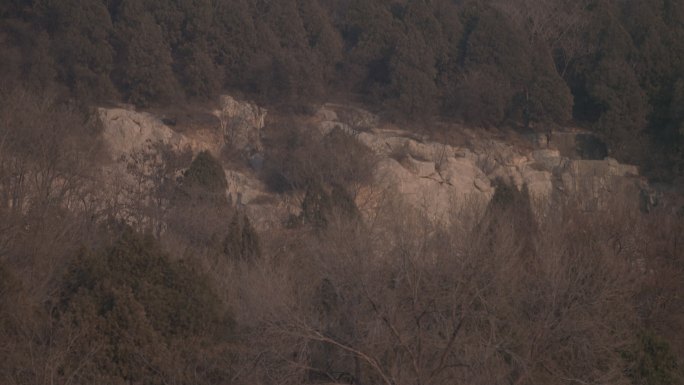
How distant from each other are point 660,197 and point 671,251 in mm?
8252

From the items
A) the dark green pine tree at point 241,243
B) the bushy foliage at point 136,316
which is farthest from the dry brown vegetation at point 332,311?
the dark green pine tree at point 241,243

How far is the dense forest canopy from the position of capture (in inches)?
1108

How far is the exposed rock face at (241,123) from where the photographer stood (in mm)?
28297

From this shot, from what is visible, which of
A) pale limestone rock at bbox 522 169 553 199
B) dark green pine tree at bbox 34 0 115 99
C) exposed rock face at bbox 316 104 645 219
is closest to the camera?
exposed rock face at bbox 316 104 645 219

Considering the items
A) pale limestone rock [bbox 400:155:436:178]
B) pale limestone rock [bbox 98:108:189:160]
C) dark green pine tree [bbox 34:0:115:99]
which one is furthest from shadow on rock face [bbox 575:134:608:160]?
dark green pine tree [bbox 34:0:115:99]

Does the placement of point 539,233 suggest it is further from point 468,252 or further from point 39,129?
point 39,129

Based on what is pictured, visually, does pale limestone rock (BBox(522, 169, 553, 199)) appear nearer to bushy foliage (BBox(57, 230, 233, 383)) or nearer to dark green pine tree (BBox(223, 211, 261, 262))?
dark green pine tree (BBox(223, 211, 261, 262))

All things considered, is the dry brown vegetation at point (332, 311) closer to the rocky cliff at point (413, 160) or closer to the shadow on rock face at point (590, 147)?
the rocky cliff at point (413, 160)

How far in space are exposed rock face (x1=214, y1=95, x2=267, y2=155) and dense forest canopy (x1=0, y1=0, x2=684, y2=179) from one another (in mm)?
771

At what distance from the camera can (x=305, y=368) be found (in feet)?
36.6

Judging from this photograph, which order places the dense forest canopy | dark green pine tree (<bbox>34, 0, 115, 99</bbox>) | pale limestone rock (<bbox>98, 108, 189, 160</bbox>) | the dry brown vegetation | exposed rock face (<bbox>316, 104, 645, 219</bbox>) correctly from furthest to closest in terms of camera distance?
the dense forest canopy, dark green pine tree (<bbox>34, 0, 115, 99</bbox>), exposed rock face (<bbox>316, 104, 645, 219</bbox>), pale limestone rock (<bbox>98, 108, 189, 160</bbox>), the dry brown vegetation

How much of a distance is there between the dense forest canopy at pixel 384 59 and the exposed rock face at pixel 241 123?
2.53 feet

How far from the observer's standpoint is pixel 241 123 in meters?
28.9

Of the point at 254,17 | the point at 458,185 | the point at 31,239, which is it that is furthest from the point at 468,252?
the point at 254,17
